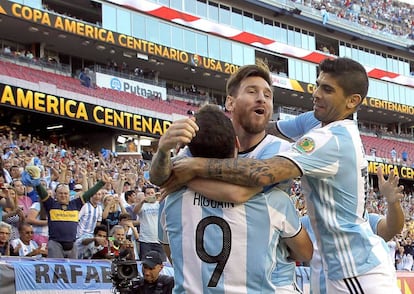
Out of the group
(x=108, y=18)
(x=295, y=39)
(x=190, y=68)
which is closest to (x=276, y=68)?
(x=295, y=39)

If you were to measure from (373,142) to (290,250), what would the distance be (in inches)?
1873

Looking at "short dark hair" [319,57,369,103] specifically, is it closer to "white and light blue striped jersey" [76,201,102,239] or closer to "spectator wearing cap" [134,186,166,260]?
"spectator wearing cap" [134,186,166,260]

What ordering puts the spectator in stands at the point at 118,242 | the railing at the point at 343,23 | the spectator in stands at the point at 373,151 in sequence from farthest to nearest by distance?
the railing at the point at 343,23 < the spectator in stands at the point at 373,151 < the spectator in stands at the point at 118,242

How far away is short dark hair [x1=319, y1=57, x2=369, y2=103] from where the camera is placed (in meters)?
3.65

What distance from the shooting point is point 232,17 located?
42.4m

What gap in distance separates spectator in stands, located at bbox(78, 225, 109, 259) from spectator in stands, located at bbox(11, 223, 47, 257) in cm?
53

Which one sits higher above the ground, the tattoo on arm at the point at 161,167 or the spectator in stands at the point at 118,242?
the tattoo on arm at the point at 161,167

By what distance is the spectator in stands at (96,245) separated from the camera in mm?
8750

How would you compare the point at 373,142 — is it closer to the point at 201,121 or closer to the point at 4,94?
the point at 4,94

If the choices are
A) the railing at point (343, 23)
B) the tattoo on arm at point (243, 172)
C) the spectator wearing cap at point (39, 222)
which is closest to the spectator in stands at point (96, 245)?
the spectator wearing cap at point (39, 222)

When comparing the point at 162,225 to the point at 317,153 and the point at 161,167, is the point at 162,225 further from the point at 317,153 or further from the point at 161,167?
the point at 317,153

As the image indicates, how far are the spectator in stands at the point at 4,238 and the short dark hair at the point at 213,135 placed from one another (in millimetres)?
5354

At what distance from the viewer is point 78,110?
30.1 metres

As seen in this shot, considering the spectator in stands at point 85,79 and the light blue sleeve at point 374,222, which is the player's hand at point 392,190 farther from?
the spectator in stands at point 85,79
